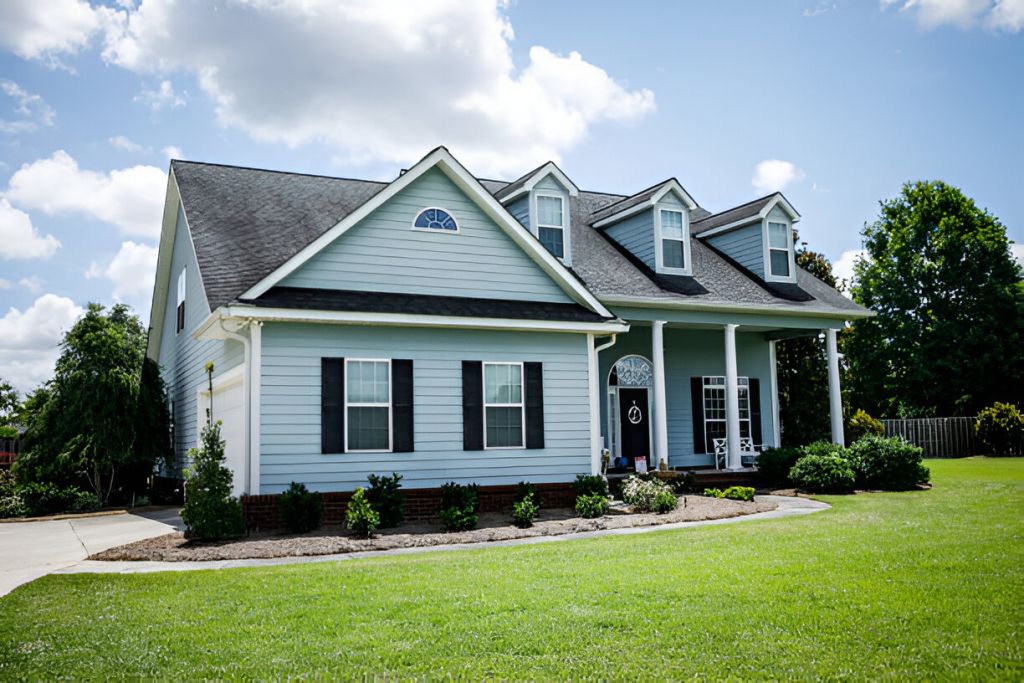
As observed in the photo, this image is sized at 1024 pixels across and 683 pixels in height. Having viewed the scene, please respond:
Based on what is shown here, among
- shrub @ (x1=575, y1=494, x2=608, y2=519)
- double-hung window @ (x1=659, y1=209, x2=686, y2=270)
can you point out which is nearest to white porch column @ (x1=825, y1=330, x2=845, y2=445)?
double-hung window @ (x1=659, y1=209, x2=686, y2=270)

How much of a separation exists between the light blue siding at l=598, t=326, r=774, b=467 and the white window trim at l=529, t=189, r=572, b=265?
290cm

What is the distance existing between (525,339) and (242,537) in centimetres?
616

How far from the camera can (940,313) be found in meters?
42.1

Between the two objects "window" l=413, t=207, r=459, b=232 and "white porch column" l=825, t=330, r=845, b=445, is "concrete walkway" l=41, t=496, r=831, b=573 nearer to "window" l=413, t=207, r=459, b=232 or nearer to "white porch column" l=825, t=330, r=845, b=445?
"window" l=413, t=207, r=459, b=232

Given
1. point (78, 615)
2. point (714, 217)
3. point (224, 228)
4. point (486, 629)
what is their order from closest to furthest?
point (486, 629)
point (78, 615)
point (224, 228)
point (714, 217)

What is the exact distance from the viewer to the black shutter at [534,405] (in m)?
15.4

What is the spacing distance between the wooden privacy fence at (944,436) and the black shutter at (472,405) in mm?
24525

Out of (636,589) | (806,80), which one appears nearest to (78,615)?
(636,589)

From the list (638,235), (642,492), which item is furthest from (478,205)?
(638,235)

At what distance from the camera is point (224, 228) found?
16.8 meters

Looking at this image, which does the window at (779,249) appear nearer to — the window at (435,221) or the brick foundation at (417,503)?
the brick foundation at (417,503)

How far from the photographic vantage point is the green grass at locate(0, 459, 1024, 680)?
220 inches

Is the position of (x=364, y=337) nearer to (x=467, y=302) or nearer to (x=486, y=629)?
(x=467, y=302)

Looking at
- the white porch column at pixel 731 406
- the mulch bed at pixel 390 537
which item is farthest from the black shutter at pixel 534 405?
the white porch column at pixel 731 406
